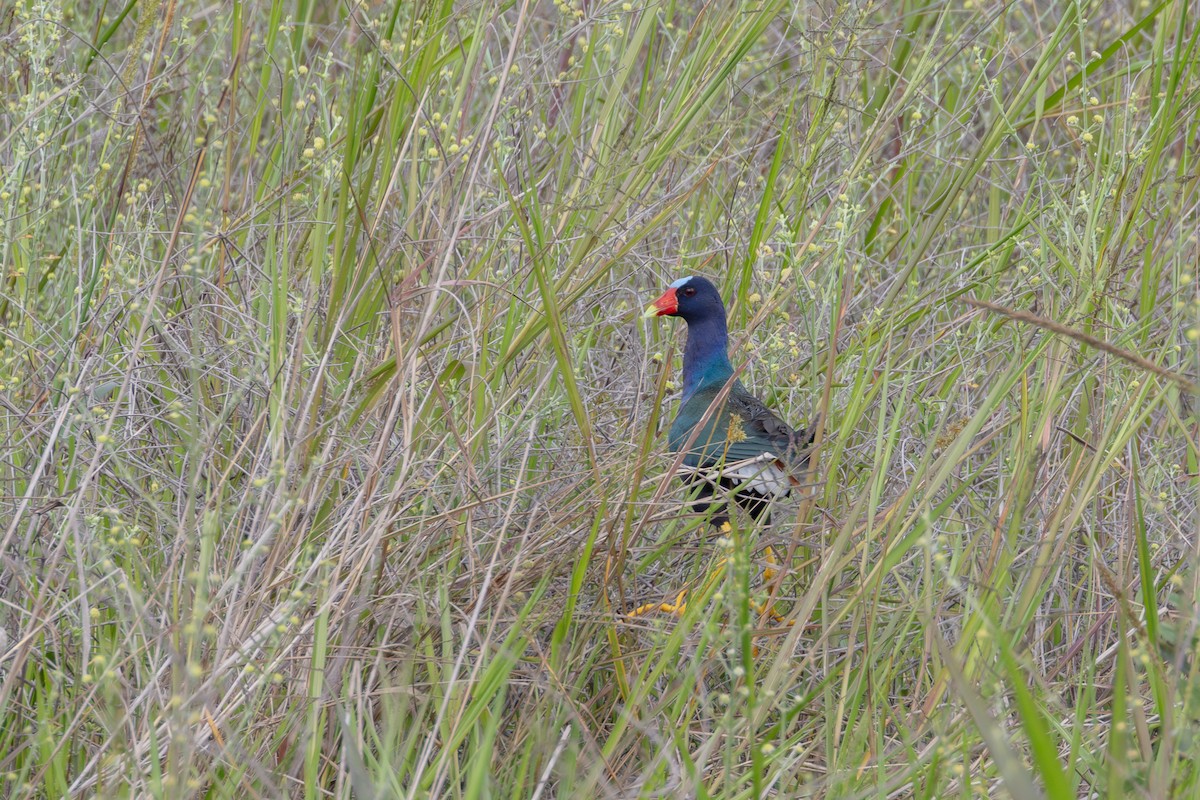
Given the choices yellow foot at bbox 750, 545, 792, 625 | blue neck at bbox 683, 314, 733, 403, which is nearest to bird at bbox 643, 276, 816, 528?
blue neck at bbox 683, 314, 733, 403

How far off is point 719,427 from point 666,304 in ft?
1.16

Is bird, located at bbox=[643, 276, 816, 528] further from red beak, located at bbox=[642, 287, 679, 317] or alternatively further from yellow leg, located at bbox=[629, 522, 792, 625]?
yellow leg, located at bbox=[629, 522, 792, 625]

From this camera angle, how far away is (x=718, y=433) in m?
3.28

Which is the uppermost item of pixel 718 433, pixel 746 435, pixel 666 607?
pixel 746 435

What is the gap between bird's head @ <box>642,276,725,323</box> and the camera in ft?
11.0

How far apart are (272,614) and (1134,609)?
1589mm

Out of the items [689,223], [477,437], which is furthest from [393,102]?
[689,223]

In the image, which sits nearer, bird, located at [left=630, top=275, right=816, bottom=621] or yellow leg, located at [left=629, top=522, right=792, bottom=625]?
yellow leg, located at [left=629, top=522, right=792, bottom=625]

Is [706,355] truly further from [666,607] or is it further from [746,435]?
[666,607]

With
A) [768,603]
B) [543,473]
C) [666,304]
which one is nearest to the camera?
[768,603]

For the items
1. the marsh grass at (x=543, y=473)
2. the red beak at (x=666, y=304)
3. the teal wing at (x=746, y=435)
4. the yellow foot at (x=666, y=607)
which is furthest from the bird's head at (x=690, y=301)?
the yellow foot at (x=666, y=607)

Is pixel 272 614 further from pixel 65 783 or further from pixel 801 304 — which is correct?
pixel 801 304

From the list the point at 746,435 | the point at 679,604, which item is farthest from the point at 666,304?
the point at 679,604

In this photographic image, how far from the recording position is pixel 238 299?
2.88 metres
